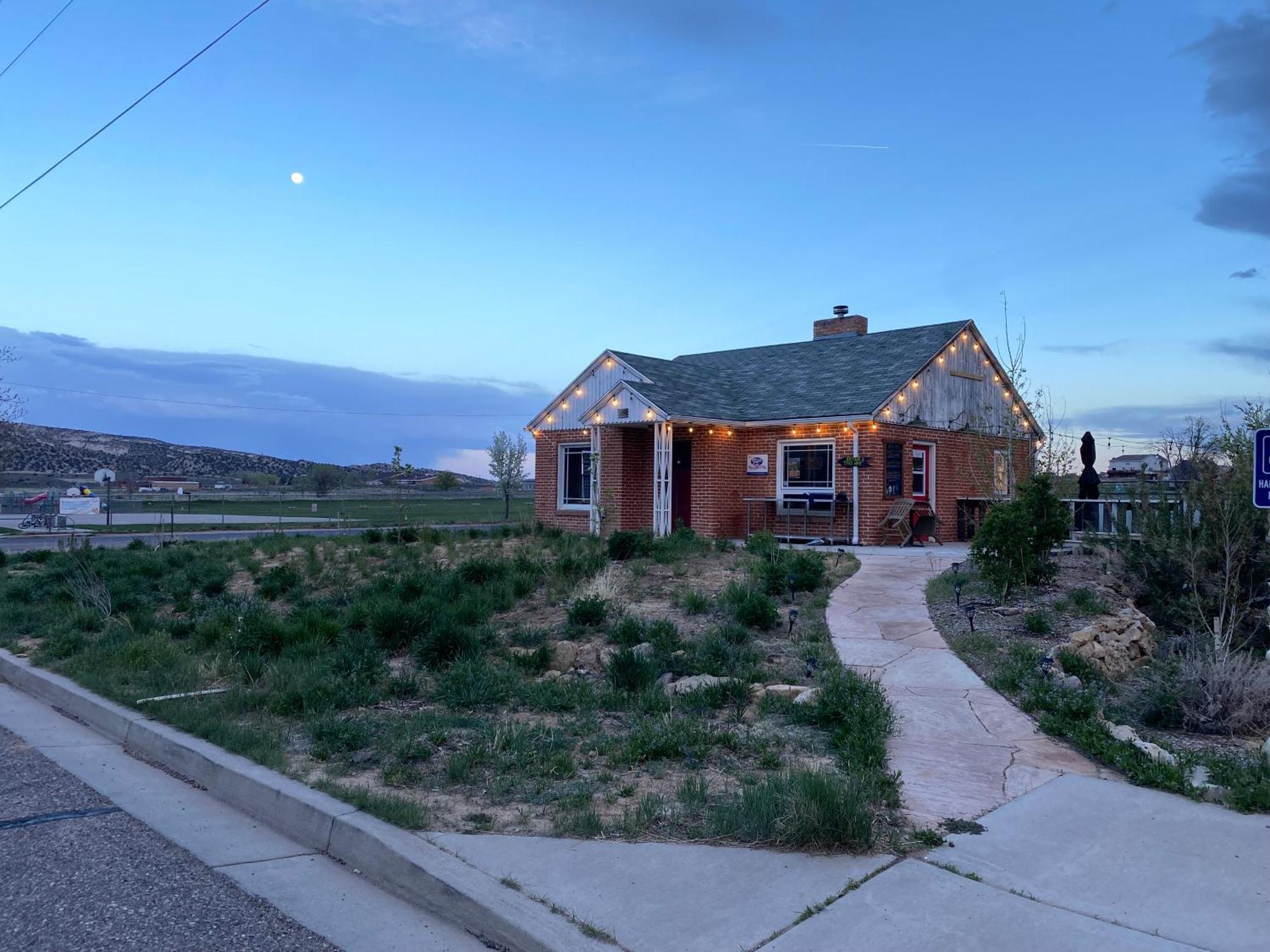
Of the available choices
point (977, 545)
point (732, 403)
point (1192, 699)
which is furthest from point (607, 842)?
point (732, 403)

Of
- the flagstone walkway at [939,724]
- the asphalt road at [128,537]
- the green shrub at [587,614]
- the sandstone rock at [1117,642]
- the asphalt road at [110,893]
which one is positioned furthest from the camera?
the asphalt road at [128,537]

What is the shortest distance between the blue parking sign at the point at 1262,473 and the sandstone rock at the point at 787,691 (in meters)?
3.29

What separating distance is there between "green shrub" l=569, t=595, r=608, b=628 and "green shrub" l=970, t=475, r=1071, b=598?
4426 mm

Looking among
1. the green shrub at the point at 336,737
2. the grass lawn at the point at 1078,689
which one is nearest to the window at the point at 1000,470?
the grass lawn at the point at 1078,689

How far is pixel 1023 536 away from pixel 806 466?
9773 mm

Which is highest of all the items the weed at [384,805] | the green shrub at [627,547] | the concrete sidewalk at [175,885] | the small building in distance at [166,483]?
the small building in distance at [166,483]

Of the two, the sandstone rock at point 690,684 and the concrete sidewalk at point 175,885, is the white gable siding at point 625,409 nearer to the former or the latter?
the sandstone rock at point 690,684

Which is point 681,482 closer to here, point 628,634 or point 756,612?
point 756,612

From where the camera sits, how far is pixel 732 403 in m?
21.5

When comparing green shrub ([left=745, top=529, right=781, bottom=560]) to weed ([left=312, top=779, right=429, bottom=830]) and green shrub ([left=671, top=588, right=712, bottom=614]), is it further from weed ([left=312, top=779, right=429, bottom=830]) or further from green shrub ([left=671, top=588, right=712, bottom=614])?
weed ([left=312, top=779, right=429, bottom=830])

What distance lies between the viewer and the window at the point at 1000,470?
1484cm

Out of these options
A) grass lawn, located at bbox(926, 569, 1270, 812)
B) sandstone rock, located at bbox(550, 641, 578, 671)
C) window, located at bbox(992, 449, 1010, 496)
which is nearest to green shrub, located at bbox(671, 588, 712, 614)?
sandstone rock, located at bbox(550, 641, 578, 671)

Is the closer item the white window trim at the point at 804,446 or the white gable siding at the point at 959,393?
the white window trim at the point at 804,446

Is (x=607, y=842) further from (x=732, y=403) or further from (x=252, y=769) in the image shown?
(x=732, y=403)
